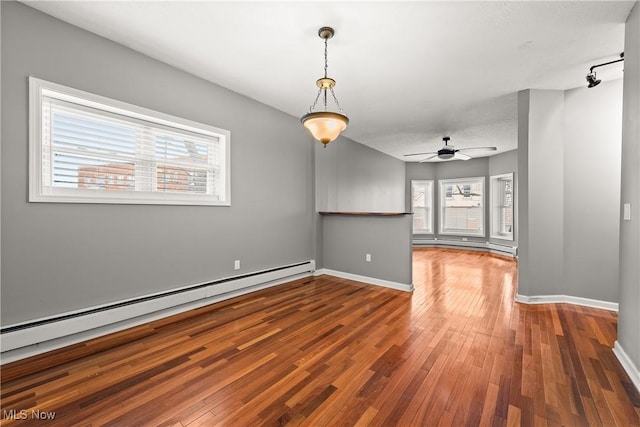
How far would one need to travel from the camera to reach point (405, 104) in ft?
13.5

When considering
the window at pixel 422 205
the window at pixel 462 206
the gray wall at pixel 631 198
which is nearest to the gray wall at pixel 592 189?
the gray wall at pixel 631 198

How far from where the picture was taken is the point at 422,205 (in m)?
9.02

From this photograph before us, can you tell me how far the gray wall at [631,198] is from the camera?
75.2 inches

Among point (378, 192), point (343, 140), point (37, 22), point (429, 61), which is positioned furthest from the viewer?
point (378, 192)

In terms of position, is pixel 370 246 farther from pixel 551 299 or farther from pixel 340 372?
pixel 340 372

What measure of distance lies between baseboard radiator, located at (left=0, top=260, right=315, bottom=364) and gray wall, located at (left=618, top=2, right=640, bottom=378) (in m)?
3.64

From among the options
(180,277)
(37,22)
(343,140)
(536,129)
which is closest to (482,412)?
(180,277)

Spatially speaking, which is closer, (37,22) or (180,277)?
(37,22)

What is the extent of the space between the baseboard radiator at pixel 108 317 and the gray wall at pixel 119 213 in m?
0.08

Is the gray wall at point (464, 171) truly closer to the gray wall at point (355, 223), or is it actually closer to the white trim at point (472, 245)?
the white trim at point (472, 245)

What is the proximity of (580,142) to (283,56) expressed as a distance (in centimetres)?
367

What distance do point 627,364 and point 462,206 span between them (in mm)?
6910

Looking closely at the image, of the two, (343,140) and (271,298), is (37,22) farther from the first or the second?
(343,140)

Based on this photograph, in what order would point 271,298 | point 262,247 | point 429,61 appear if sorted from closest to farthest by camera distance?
point 429,61
point 271,298
point 262,247
